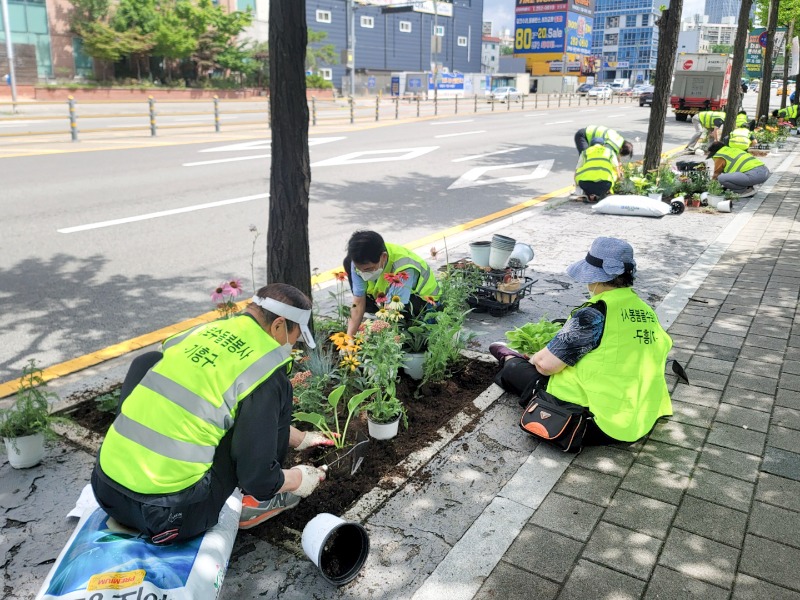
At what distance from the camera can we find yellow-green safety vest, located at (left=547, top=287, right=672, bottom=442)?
145 inches

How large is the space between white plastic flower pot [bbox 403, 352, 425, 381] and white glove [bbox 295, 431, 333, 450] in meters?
0.88

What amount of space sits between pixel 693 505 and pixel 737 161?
9.73 m

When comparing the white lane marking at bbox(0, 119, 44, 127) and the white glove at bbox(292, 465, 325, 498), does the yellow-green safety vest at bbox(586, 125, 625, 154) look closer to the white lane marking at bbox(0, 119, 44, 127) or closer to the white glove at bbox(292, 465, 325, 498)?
the white glove at bbox(292, 465, 325, 498)

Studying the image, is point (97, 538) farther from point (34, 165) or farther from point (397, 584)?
point (34, 165)

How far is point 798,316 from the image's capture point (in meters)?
5.86

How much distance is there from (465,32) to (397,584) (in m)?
82.4

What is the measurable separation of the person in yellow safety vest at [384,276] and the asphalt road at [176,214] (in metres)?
1.96

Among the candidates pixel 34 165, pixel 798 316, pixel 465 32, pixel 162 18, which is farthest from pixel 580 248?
pixel 465 32

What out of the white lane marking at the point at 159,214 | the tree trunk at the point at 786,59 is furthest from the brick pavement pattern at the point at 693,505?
the tree trunk at the point at 786,59

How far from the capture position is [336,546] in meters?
2.84

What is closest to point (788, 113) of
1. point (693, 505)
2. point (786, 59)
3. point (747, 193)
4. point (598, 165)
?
point (786, 59)

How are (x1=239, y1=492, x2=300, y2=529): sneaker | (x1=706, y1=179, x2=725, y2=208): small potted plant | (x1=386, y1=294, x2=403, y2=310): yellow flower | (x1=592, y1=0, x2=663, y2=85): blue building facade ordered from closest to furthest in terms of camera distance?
(x1=239, y1=492, x2=300, y2=529): sneaker → (x1=386, y1=294, x2=403, y2=310): yellow flower → (x1=706, y1=179, x2=725, y2=208): small potted plant → (x1=592, y1=0, x2=663, y2=85): blue building facade

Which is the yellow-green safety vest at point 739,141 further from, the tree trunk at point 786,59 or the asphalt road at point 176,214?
the tree trunk at point 786,59

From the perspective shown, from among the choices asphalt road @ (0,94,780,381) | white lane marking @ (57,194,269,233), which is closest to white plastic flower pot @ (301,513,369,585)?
asphalt road @ (0,94,780,381)
